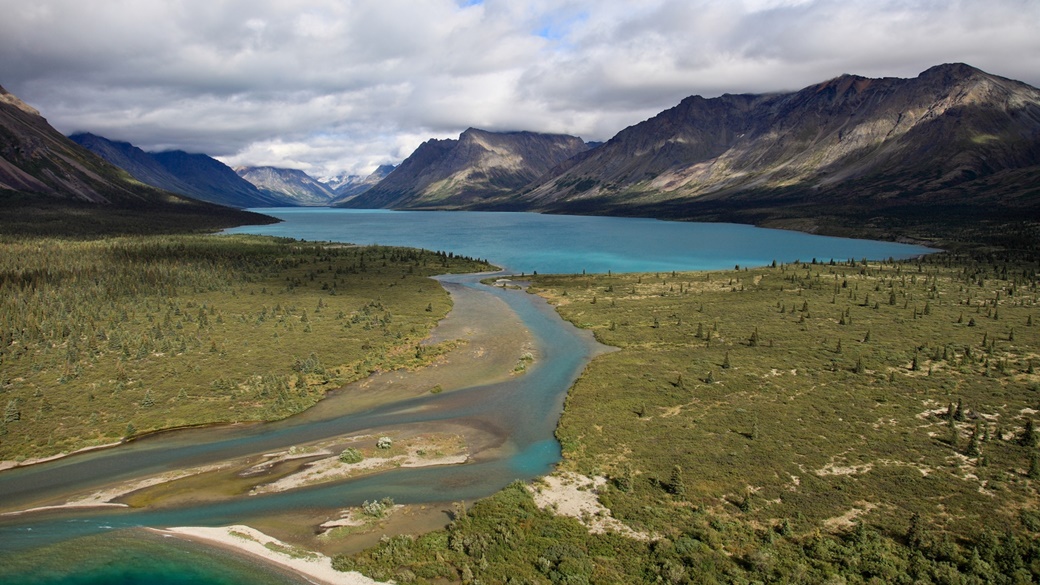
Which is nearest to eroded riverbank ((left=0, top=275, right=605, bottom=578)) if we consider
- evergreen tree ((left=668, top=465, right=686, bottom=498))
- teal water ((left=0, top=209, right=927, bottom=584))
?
teal water ((left=0, top=209, right=927, bottom=584))

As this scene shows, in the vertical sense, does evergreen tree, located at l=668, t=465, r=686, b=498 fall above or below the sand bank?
above

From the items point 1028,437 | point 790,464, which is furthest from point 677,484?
point 1028,437

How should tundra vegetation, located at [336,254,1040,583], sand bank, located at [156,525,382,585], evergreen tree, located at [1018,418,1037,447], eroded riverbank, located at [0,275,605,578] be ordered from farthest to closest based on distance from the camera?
1. evergreen tree, located at [1018,418,1037,447]
2. eroded riverbank, located at [0,275,605,578]
3. tundra vegetation, located at [336,254,1040,583]
4. sand bank, located at [156,525,382,585]

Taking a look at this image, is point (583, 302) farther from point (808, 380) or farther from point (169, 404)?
point (169, 404)

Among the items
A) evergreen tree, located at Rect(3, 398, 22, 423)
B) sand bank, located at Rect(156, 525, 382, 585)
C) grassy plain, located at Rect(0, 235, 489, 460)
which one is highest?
grassy plain, located at Rect(0, 235, 489, 460)

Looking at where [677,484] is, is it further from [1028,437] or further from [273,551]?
[1028,437]

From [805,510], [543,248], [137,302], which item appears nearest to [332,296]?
[137,302]

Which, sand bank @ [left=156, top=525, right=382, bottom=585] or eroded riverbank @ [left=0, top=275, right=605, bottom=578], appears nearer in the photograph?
sand bank @ [left=156, top=525, right=382, bottom=585]

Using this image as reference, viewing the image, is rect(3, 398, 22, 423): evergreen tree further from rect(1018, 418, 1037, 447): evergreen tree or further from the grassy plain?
rect(1018, 418, 1037, 447): evergreen tree
